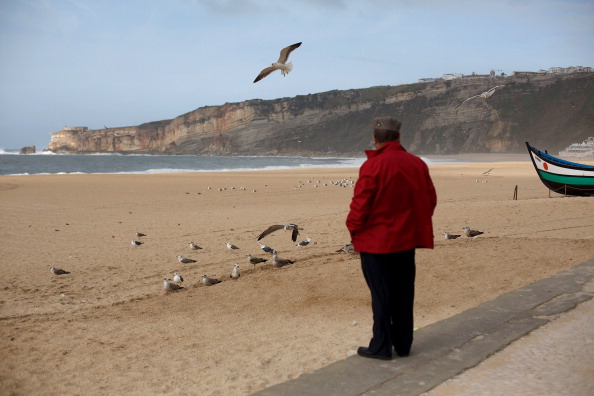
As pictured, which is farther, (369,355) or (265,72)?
(265,72)

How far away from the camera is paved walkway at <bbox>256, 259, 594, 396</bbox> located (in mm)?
3545

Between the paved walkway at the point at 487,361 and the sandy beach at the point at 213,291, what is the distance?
0.61 metres

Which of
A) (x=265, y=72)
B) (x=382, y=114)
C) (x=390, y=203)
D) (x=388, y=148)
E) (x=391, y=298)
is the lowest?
(x=391, y=298)

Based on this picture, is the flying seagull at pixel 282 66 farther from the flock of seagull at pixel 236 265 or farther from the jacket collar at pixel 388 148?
the jacket collar at pixel 388 148

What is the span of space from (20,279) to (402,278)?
256 inches

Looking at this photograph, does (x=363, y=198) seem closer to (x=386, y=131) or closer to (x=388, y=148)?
(x=388, y=148)

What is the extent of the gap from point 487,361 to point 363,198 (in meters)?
1.37

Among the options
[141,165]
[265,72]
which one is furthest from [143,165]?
[265,72]

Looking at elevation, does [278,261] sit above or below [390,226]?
below

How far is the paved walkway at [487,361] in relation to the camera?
140 inches

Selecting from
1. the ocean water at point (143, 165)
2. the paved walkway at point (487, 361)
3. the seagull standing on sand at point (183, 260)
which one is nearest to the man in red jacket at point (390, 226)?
the paved walkway at point (487, 361)

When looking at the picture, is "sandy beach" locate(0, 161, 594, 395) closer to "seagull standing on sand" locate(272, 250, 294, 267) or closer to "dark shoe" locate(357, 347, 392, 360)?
"seagull standing on sand" locate(272, 250, 294, 267)

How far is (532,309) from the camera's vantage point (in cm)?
516

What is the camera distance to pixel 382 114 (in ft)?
472
